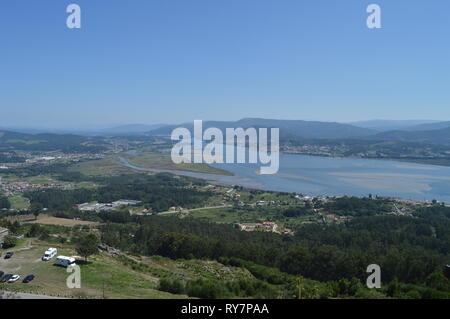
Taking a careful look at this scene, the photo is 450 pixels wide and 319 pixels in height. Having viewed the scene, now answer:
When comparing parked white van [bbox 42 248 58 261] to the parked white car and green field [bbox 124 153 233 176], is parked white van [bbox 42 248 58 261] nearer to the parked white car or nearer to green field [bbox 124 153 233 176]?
the parked white car

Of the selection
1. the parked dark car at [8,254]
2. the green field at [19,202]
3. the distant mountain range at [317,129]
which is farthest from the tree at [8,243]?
the distant mountain range at [317,129]

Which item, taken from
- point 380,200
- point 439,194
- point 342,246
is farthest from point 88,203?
point 439,194

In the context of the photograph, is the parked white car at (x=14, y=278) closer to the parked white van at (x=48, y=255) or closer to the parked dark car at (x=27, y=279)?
the parked dark car at (x=27, y=279)

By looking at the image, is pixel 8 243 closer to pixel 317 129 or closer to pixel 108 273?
pixel 108 273

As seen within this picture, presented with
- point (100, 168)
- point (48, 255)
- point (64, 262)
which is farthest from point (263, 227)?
point (100, 168)

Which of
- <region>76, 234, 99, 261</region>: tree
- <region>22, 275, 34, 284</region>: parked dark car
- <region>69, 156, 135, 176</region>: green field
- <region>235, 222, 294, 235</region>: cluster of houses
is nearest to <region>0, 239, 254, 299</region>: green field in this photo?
<region>22, 275, 34, 284</region>: parked dark car
